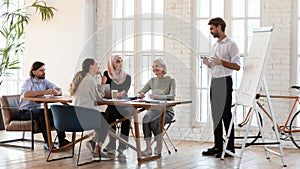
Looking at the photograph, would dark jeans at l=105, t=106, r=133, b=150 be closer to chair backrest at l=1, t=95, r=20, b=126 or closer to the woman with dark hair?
the woman with dark hair

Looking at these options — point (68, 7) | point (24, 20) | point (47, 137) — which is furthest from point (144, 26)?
point (47, 137)

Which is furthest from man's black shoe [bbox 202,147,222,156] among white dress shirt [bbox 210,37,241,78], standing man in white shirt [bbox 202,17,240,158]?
white dress shirt [bbox 210,37,241,78]

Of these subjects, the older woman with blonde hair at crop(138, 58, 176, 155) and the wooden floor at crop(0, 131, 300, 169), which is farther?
the older woman with blonde hair at crop(138, 58, 176, 155)

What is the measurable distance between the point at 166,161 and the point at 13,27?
4151mm

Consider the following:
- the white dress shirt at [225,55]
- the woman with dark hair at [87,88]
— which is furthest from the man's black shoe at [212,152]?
the woman with dark hair at [87,88]

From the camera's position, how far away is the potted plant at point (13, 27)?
10000mm

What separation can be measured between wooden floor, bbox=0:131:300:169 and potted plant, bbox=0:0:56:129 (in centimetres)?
249

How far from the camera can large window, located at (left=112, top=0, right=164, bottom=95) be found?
948 cm

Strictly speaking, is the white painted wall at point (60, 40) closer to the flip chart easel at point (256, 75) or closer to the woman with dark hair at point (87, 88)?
the woman with dark hair at point (87, 88)

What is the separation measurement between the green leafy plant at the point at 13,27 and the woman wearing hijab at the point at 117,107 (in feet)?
8.20

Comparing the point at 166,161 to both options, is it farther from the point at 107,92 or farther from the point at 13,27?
the point at 13,27

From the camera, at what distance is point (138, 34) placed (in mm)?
9859

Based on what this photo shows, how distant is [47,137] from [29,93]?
2.09 ft

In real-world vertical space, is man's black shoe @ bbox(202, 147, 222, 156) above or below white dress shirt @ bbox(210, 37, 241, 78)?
below
